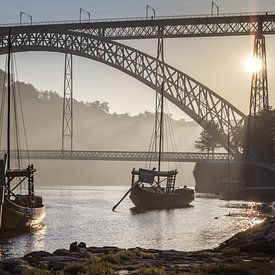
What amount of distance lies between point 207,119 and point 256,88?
1361 centimetres

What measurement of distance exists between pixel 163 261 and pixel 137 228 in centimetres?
2727

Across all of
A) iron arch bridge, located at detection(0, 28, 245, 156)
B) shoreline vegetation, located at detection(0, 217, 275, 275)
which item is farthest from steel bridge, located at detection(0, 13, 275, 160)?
shoreline vegetation, located at detection(0, 217, 275, 275)

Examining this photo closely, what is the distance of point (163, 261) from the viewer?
66.2 feet

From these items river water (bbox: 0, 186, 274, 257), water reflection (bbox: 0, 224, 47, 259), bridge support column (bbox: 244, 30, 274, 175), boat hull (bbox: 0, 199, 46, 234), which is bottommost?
water reflection (bbox: 0, 224, 47, 259)

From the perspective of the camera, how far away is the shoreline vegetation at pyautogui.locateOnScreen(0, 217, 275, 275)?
16953 millimetres

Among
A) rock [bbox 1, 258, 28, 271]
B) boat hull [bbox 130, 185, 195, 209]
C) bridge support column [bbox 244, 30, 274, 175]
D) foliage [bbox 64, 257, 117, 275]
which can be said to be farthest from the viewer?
bridge support column [bbox 244, 30, 274, 175]

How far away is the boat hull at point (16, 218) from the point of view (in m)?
41.1

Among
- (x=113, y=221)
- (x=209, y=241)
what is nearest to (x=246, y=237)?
(x=209, y=241)

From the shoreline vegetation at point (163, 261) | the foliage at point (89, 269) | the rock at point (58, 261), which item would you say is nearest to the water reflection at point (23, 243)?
the shoreline vegetation at point (163, 261)

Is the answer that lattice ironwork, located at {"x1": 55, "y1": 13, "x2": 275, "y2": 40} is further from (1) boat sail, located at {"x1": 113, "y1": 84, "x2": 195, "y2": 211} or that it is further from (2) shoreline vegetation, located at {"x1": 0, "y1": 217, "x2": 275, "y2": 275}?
(2) shoreline vegetation, located at {"x1": 0, "y1": 217, "x2": 275, "y2": 275}

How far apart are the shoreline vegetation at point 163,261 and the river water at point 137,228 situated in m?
9.59

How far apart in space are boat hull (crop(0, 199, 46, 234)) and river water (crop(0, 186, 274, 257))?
836mm

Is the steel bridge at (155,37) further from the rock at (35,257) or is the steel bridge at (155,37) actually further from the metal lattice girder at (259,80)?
the rock at (35,257)

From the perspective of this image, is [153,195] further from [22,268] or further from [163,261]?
[22,268]
